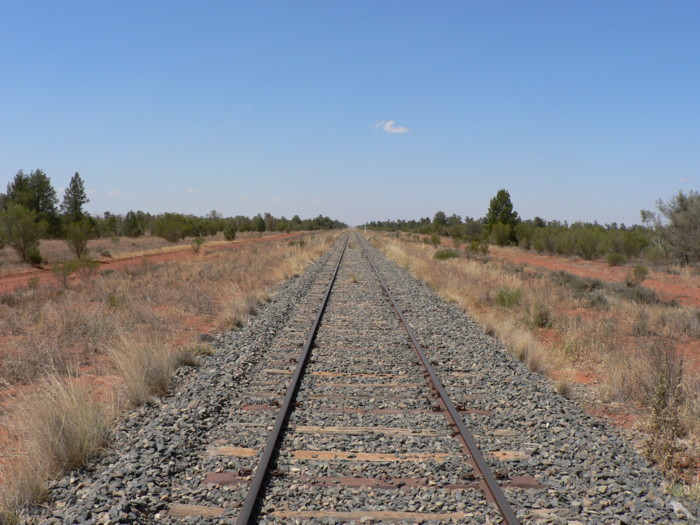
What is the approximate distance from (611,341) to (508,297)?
4774mm

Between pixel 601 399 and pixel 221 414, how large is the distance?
202 inches

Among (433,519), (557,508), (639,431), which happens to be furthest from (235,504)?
(639,431)

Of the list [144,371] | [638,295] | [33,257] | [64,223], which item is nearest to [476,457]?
[144,371]

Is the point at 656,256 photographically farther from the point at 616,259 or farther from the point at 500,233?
the point at 500,233

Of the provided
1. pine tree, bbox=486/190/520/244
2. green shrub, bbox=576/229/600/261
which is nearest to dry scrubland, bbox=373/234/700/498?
green shrub, bbox=576/229/600/261

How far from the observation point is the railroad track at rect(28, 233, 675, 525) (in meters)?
3.95

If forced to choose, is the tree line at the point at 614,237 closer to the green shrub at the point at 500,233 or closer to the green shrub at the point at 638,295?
the green shrub at the point at 500,233

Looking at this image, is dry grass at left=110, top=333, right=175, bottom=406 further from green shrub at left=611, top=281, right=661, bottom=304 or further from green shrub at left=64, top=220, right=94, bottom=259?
green shrub at left=64, top=220, right=94, bottom=259

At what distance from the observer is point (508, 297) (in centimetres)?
1461

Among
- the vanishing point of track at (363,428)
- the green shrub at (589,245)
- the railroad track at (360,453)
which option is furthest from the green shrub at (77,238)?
the green shrub at (589,245)

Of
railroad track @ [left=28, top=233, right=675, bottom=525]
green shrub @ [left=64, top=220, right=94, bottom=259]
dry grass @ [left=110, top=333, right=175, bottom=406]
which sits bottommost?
railroad track @ [left=28, top=233, right=675, bottom=525]

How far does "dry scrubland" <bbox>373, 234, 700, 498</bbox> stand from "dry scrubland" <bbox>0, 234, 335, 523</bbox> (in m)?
5.59

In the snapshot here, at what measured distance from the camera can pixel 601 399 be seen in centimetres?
690

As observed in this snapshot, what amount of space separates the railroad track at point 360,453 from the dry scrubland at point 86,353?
1.10 ft
